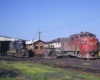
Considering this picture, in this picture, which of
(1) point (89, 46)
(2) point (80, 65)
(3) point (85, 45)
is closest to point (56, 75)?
(2) point (80, 65)

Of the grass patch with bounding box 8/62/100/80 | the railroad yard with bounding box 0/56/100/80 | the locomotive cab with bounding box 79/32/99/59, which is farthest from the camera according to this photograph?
the locomotive cab with bounding box 79/32/99/59

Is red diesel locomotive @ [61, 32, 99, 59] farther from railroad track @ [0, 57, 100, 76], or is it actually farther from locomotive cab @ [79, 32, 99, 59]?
railroad track @ [0, 57, 100, 76]

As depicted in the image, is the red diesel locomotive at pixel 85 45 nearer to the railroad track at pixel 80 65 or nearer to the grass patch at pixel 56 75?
the railroad track at pixel 80 65

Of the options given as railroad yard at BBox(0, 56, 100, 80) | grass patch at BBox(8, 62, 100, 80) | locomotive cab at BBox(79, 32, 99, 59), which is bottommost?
grass patch at BBox(8, 62, 100, 80)

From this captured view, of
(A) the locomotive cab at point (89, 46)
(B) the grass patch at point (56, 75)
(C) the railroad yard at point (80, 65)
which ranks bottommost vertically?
(B) the grass patch at point (56, 75)

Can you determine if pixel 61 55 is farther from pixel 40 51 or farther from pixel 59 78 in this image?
pixel 59 78

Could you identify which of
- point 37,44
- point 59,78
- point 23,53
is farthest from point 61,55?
point 59,78

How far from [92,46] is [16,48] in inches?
773

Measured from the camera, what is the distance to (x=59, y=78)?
40.2ft

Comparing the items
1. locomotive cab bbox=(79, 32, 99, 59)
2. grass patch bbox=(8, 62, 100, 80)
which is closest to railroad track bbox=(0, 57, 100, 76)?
grass patch bbox=(8, 62, 100, 80)

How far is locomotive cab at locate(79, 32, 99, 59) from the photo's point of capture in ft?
88.9

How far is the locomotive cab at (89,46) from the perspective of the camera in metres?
27.1

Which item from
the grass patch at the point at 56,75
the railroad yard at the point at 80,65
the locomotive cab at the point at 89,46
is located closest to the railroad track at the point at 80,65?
the railroad yard at the point at 80,65

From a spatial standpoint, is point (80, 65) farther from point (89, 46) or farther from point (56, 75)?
point (89, 46)
